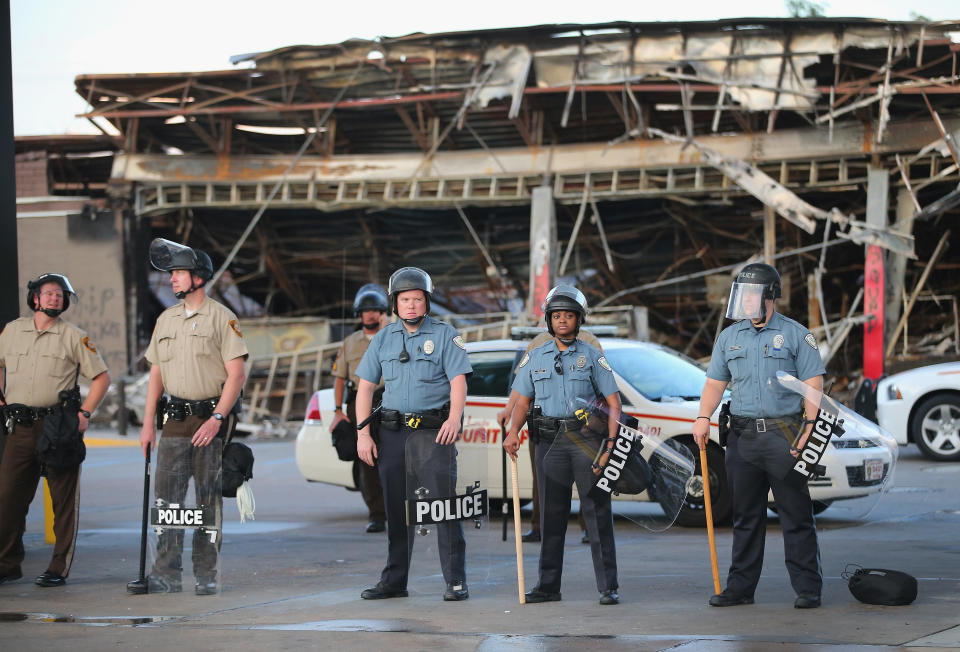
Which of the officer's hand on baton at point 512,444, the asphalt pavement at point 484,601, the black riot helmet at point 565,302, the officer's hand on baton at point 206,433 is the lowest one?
the asphalt pavement at point 484,601

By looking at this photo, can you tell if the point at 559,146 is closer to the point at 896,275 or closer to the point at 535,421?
the point at 896,275

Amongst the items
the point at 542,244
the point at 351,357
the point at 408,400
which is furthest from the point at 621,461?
the point at 542,244

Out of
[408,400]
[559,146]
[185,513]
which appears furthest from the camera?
[559,146]

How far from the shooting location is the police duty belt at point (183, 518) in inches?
274

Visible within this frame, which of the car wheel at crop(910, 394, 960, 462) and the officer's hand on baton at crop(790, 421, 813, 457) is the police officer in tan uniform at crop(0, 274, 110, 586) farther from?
the car wheel at crop(910, 394, 960, 462)

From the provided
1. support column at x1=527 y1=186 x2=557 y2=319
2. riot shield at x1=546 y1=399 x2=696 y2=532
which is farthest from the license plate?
support column at x1=527 y1=186 x2=557 y2=319

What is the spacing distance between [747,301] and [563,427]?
4.07ft

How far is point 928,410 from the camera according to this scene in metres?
13.8

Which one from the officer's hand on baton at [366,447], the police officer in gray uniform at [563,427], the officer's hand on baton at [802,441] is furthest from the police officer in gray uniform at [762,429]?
the officer's hand on baton at [366,447]

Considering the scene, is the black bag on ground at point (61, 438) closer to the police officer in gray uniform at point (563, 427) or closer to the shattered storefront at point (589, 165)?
the police officer in gray uniform at point (563, 427)

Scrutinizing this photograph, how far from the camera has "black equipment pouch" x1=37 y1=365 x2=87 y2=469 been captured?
7.38 meters

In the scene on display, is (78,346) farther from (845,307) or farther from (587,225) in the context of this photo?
(845,307)

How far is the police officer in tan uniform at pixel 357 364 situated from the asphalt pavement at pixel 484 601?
27cm

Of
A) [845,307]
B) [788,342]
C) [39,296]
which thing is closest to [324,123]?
[845,307]
